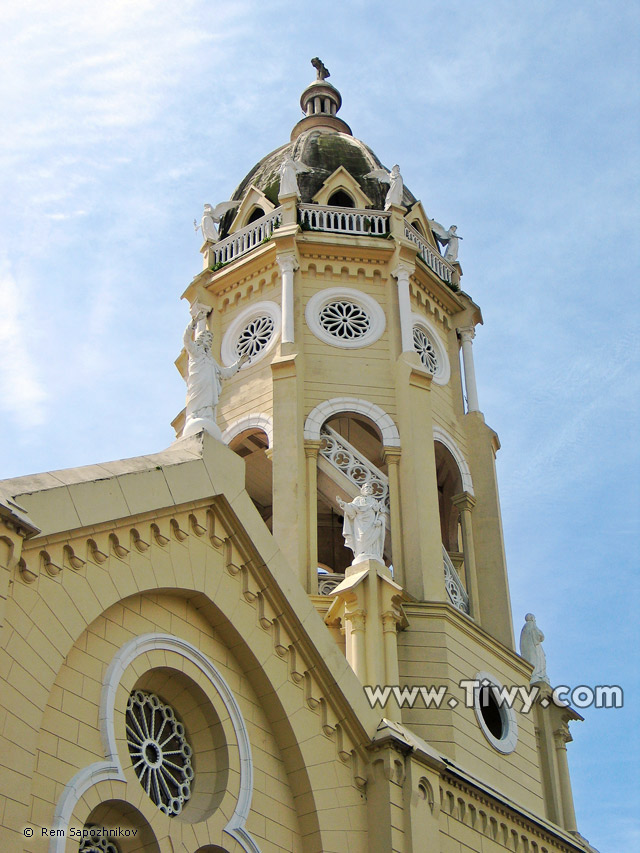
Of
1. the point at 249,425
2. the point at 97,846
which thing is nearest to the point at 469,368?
the point at 249,425

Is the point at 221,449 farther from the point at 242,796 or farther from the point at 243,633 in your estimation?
the point at 242,796

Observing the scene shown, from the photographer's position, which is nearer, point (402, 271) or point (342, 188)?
point (402, 271)

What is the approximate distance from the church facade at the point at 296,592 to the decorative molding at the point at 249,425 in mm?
73

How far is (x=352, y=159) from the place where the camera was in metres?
28.4

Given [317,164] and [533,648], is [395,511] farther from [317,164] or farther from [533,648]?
[317,164]

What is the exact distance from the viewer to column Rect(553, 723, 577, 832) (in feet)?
71.4

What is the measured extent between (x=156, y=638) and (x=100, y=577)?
3.88ft

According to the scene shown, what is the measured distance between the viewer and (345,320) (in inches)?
974

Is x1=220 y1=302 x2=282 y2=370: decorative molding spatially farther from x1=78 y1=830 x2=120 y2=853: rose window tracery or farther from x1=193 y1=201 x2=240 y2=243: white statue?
x1=78 y1=830 x2=120 y2=853: rose window tracery

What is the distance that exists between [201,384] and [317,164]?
1129 centimetres

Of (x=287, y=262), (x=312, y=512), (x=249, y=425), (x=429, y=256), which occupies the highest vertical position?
(x=429, y=256)

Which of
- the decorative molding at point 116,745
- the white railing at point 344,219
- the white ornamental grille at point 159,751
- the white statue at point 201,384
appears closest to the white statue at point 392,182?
the white railing at point 344,219

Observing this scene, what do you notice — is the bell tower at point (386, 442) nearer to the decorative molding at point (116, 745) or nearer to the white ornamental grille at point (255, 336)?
the white ornamental grille at point (255, 336)

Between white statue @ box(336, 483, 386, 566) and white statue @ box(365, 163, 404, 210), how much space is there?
26.6ft
